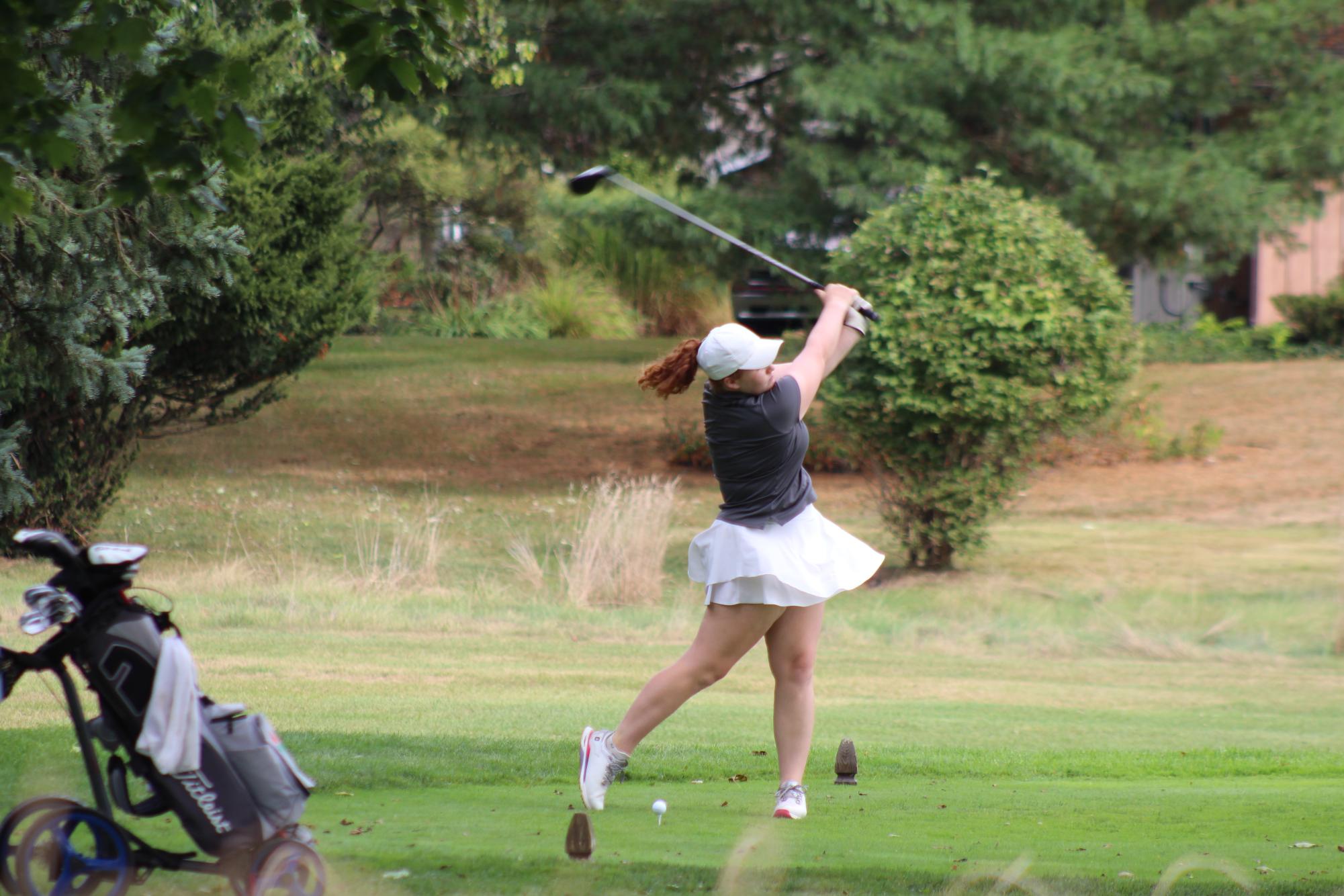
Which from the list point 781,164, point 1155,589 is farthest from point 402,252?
point 1155,589

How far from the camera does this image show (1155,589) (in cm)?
1466

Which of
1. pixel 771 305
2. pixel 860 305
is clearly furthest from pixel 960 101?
pixel 860 305

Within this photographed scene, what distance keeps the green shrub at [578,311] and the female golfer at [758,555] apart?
940 inches

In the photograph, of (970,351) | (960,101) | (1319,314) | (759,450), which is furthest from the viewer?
(1319,314)

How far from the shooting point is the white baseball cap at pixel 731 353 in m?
5.17

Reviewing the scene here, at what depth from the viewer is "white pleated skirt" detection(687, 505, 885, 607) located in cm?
526

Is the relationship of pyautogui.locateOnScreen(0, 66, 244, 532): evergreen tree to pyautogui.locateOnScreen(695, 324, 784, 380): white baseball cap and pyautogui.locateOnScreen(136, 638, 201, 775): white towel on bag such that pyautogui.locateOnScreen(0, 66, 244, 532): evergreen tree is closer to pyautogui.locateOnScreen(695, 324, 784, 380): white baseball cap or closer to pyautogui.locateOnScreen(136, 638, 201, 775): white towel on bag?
pyautogui.locateOnScreen(695, 324, 784, 380): white baseball cap

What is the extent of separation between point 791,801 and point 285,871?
6.75 feet

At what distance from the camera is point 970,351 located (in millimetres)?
13414

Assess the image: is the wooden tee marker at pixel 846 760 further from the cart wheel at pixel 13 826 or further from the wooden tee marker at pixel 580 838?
the cart wheel at pixel 13 826

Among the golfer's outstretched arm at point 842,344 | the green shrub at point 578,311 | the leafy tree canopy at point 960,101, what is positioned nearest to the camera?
the golfer's outstretched arm at point 842,344

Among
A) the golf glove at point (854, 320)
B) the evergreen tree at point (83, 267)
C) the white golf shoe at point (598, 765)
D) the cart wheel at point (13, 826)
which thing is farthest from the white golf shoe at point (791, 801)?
the evergreen tree at point (83, 267)

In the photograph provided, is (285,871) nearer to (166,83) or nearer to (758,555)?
(758,555)

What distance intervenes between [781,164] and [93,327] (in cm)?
1243
